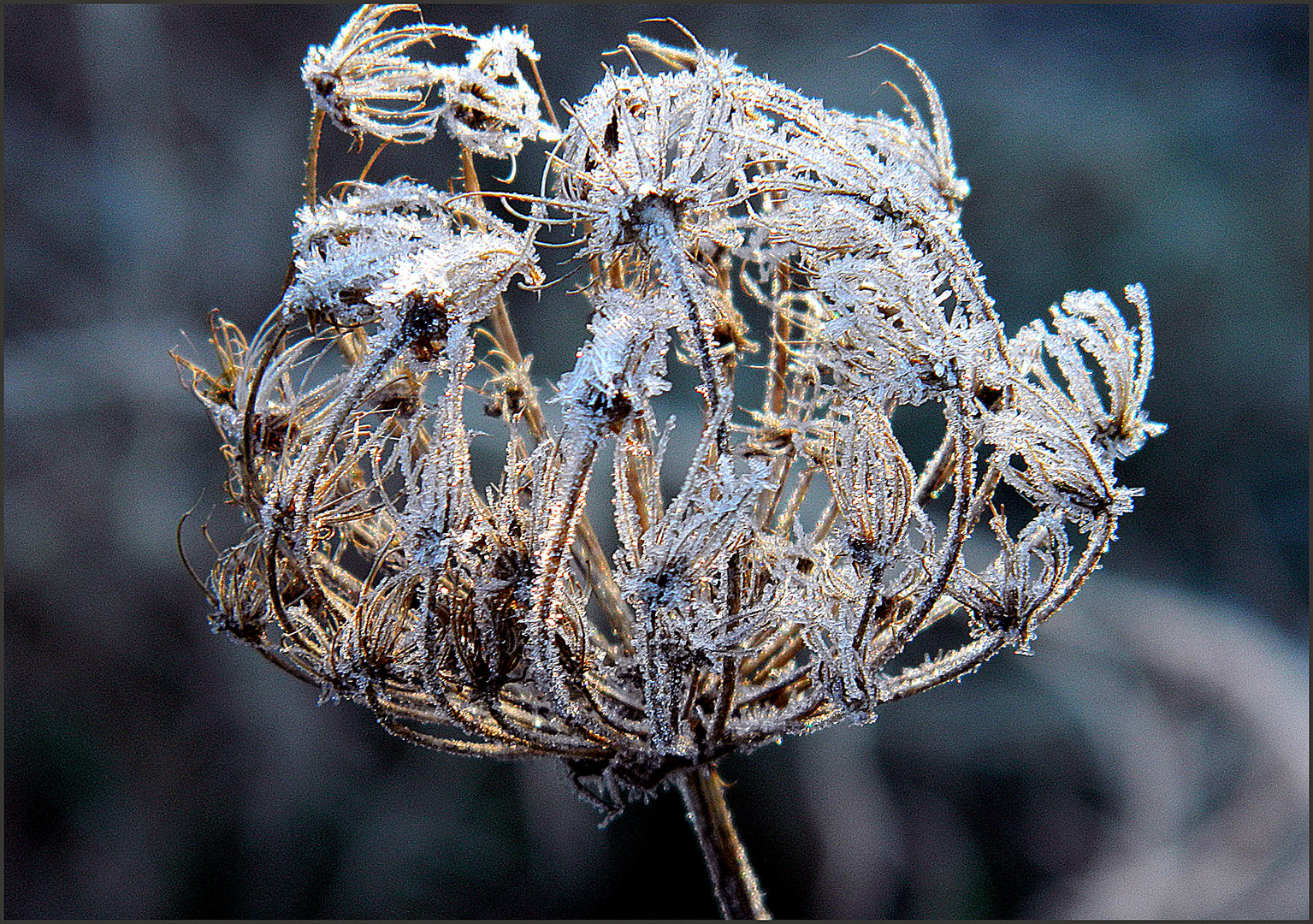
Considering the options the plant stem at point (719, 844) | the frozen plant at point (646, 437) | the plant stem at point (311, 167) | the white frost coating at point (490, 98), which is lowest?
the plant stem at point (719, 844)

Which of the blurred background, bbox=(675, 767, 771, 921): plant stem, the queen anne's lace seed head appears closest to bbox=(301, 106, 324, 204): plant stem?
the queen anne's lace seed head

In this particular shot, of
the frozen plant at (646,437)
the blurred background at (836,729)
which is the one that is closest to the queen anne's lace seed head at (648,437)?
the frozen plant at (646,437)

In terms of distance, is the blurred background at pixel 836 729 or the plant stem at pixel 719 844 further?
the blurred background at pixel 836 729

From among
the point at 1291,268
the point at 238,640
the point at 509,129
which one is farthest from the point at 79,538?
the point at 1291,268

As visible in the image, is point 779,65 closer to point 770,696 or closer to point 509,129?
point 509,129

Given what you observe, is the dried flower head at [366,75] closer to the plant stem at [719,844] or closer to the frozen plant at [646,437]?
the frozen plant at [646,437]

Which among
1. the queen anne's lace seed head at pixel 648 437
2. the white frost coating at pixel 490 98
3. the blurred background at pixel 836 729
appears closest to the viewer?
the queen anne's lace seed head at pixel 648 437

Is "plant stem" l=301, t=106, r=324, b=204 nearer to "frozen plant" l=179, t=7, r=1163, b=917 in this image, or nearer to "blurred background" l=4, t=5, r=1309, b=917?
"frozen plant" l=179, t=7, r=1163, b=917
